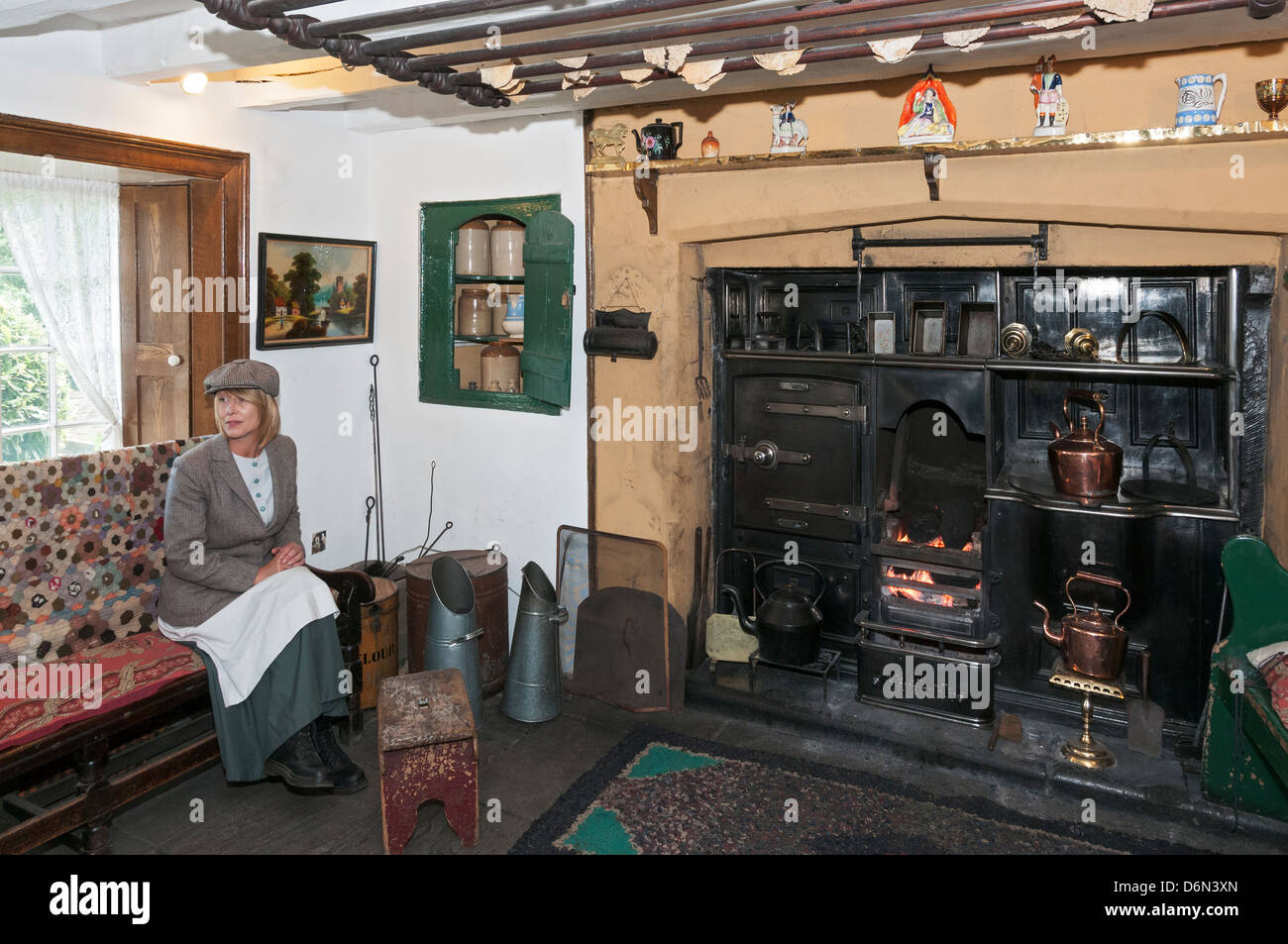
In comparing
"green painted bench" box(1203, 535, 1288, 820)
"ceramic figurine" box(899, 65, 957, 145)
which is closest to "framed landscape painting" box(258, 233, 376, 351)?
"ceramic figurine" box(899, 65, 957, 145)

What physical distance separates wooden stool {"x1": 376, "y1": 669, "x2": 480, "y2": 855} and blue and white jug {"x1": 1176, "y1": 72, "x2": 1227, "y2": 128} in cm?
326

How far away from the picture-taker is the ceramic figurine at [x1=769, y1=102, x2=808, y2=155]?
3.99m

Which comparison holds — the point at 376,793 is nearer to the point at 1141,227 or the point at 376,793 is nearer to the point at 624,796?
the point at 624,796

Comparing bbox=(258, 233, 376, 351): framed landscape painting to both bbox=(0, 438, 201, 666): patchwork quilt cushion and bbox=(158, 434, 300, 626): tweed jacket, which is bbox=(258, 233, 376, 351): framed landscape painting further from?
bbox=(158, 434, 300, 626): tweed jacket

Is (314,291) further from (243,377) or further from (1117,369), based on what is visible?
(1117,369)

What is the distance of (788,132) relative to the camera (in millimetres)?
3998

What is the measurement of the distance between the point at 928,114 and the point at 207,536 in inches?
126

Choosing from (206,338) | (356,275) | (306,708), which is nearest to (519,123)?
(356,275)

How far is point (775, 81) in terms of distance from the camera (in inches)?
152

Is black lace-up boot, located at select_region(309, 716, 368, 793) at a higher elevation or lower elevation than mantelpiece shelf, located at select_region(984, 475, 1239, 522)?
lower

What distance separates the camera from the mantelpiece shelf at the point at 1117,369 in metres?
3.64

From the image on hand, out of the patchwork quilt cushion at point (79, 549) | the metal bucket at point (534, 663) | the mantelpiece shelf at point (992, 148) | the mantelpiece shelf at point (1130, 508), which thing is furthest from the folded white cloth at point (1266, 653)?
the patchwork quilt cushion at point (79, 549)

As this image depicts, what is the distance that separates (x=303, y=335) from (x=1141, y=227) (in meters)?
3.90

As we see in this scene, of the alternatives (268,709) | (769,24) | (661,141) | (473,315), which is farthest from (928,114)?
(268,709)
